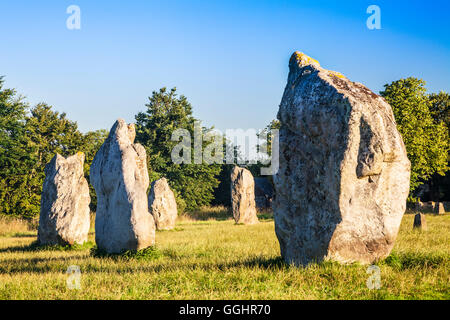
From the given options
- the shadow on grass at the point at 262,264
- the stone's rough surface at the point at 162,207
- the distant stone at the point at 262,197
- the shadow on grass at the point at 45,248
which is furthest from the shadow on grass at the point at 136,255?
the distant stone at the point at 262,197

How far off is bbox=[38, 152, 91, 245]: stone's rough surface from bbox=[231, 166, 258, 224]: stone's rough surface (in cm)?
1120

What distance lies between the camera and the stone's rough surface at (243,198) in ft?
76.2

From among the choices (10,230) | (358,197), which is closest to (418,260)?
(358,197)

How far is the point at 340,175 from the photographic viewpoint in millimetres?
6180

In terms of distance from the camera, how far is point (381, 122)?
6492 mm

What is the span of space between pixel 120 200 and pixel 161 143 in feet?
84.2

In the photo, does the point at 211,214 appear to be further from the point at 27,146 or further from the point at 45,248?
the point at 45,248

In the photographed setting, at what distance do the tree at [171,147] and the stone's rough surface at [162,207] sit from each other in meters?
11.7

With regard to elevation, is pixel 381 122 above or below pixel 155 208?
above

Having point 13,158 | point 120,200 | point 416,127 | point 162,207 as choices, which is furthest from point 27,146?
point 416,127

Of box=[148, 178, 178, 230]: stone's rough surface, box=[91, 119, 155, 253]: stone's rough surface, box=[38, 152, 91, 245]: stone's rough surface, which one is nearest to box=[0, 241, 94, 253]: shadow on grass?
box=[38, 152, 91, 245]: stone's rough surface
